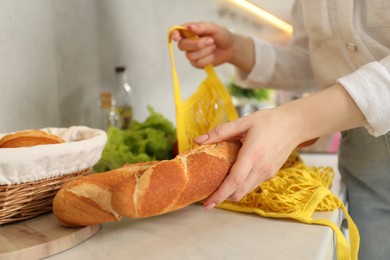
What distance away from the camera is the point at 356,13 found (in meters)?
0.79

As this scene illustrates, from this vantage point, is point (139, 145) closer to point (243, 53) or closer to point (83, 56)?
point (243, 53)

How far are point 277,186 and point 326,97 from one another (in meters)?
0.17

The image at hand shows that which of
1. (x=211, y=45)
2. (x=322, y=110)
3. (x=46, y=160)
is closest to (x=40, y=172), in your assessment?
(x=46, y=160)

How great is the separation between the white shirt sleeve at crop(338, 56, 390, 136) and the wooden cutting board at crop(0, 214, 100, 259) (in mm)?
389

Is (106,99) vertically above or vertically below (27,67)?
below

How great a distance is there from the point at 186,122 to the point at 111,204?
337 millimetres

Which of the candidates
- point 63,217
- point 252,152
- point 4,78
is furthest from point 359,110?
point 4,78

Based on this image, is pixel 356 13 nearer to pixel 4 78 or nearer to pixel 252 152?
pixel 252 152

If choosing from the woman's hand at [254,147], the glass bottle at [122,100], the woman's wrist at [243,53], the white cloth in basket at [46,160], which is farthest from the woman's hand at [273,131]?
the glass bottle at [122,100]

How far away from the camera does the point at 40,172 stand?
23.0 inches

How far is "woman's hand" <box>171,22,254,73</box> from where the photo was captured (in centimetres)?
91

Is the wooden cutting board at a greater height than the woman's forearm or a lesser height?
lesser

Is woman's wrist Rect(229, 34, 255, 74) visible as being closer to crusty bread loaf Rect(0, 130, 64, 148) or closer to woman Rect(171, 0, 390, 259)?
woman Rect(171, 0, 390, 259)

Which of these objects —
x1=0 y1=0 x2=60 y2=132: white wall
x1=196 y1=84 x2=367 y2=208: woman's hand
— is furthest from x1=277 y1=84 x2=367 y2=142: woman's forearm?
x1=0 y1=0 x2=60 y2=132: white wall
